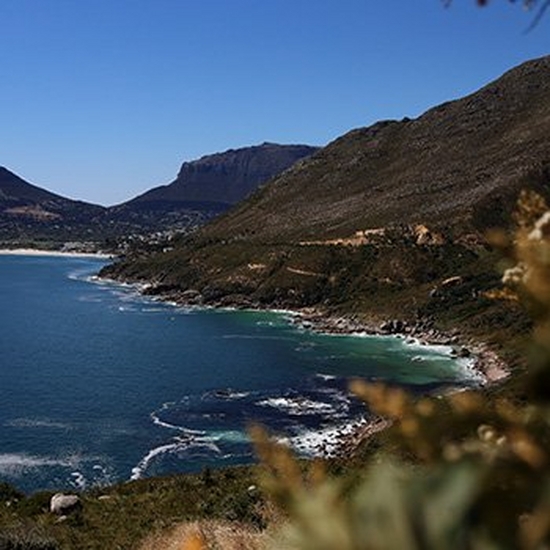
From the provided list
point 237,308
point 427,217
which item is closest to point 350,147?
point 427,217

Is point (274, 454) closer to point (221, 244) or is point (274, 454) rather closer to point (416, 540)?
point (416, 540)

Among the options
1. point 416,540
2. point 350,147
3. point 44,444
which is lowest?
point 44,444

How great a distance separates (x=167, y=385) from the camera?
65250mm

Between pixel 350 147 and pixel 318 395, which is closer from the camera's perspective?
pixel 318 395

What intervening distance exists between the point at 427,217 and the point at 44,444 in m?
88.5

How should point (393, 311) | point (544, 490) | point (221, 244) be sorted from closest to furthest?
point (544, 490) < point (393, 311) < point (221, 244)

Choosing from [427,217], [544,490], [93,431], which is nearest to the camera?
[544,490]

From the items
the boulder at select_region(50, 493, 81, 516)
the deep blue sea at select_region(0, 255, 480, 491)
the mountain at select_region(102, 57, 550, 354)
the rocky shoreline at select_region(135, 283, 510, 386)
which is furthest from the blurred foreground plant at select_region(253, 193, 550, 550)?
the mountain at select_region(102, 57, 550, 354)

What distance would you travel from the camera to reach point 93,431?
169 ft

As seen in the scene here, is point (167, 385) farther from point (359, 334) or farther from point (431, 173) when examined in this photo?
point (431, 173)

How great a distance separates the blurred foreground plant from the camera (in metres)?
2.10

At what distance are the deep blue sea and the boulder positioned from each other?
47.9ft

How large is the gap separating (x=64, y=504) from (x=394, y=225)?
105m

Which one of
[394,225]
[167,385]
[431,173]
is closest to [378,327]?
[167,385]
